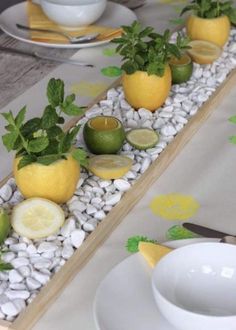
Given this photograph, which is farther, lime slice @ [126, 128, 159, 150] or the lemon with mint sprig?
lime slice @ [126, 128, 159, 150]

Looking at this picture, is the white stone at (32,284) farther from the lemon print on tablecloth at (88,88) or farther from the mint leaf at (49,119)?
the lemon print on tablecloth at (88,88)

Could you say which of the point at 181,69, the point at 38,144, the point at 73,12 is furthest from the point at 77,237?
the point at 73,12

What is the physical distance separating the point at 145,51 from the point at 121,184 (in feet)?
0.92

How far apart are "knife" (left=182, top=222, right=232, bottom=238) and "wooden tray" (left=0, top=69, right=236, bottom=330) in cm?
9

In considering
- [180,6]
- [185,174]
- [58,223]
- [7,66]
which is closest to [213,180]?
[185,174]

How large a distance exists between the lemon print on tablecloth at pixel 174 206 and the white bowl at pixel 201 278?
189 millimetres

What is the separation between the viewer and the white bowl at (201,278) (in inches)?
31.6

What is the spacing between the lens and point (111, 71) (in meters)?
1.47

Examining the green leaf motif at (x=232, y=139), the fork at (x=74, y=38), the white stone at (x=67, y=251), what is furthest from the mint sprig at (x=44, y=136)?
the fork at (x=74, y=38)

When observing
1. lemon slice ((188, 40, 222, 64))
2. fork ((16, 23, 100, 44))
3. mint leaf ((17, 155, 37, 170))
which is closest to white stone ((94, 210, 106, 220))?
mint leaf ((17, 155, 37, 170))

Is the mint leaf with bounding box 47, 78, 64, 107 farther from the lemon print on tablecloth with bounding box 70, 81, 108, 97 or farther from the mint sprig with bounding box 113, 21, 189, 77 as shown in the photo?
the lemon print on tablecloth with bounding box 70, 81, 108, 97

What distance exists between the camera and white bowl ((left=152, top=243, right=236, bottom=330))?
80 cm

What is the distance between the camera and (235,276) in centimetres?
82

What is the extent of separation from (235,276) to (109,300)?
0.45 feet
